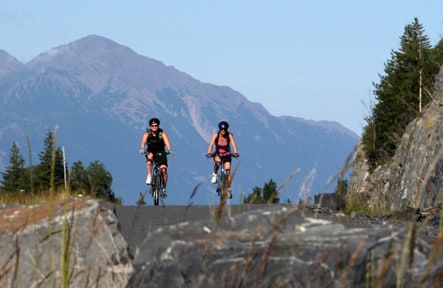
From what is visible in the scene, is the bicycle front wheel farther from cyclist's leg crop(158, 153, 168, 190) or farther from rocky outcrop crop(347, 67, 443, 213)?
rocky outcrop crop(347, 67, 443, 213)

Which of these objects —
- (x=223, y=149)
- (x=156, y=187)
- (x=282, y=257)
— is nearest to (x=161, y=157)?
(x=156, y=187)

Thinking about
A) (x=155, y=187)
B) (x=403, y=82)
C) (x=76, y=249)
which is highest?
(x=403, y=82)

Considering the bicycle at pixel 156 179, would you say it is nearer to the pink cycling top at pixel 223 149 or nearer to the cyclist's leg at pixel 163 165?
the cyclist's leg at pixel 163 165

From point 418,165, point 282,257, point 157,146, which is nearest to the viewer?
point 282,257

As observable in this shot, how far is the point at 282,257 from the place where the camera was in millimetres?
4109

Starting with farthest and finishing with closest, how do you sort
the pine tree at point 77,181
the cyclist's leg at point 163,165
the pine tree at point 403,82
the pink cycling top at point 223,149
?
the pine tree at point 403,82
the pink cycling top at point 223,149
the cyclist's leg at point 163,165
the pine tree at point 77,181

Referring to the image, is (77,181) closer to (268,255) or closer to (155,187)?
(268,255)

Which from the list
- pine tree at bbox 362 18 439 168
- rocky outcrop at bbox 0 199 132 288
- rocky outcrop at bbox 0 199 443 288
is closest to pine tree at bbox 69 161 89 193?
rocky outcrop at bbox 0 199 132 288

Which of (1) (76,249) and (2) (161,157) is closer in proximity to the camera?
(1) (76,249)

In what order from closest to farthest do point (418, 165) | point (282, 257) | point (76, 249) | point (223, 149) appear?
point (282, 257) < point (76, 249) < point (223, 149) < point (418, 165)

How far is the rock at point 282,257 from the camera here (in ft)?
13.2

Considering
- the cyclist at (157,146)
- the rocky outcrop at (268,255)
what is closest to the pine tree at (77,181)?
the rocky outcrop at (268,255)

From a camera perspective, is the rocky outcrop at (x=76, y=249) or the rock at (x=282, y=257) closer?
the rock at (x=282, y=257)

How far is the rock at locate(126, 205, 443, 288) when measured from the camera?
159 inches
